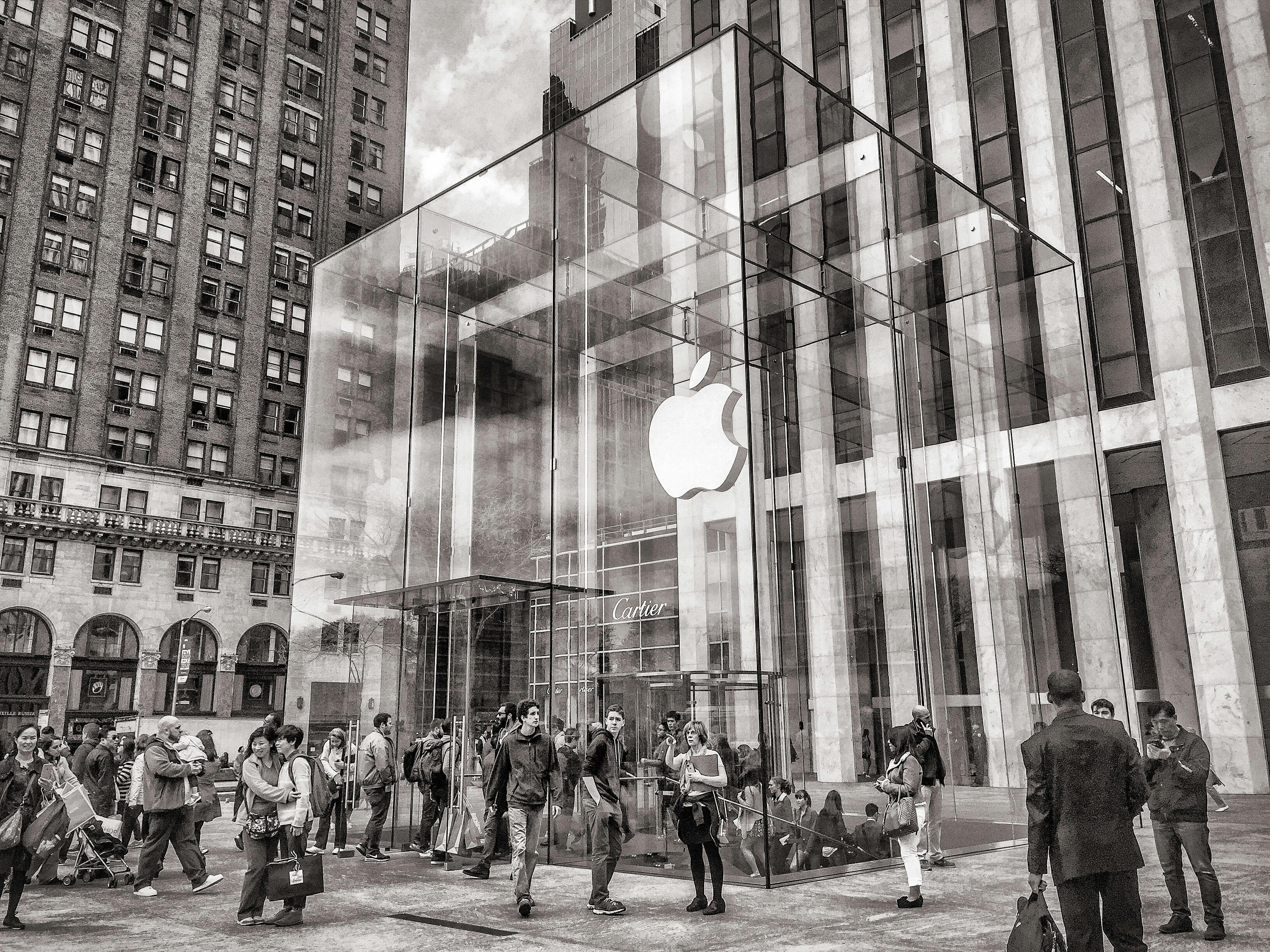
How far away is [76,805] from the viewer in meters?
10.3

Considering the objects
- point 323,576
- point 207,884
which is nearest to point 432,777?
point 207,884

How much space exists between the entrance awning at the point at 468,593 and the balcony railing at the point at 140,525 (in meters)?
33.6

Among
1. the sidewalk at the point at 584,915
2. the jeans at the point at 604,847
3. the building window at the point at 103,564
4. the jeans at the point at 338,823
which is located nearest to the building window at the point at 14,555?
the building window at the point at 103,564

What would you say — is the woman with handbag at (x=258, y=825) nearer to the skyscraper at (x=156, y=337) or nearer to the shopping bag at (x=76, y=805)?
the shopping bag at (x=76, y=805)

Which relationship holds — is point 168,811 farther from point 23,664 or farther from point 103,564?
point 103,564

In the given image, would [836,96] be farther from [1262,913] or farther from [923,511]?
[1262,913]

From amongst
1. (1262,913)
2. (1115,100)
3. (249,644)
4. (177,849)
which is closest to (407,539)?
(177,849)

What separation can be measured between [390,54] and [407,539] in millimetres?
64107

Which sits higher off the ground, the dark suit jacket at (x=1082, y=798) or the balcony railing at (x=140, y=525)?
the balcony railing at (x=140, y=525)

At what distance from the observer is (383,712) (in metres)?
16.9

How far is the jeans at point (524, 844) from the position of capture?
9.78m

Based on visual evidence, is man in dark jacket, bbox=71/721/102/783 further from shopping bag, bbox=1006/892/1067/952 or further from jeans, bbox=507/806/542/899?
shopping bag, bbox=1006/892/1067/952

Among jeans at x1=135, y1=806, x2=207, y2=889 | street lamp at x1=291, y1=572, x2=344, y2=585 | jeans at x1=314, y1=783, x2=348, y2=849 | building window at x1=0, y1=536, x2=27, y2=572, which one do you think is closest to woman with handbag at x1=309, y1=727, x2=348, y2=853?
jeans at x1=314, y1=783, x2=348, y2=849

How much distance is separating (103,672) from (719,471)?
158 ft
